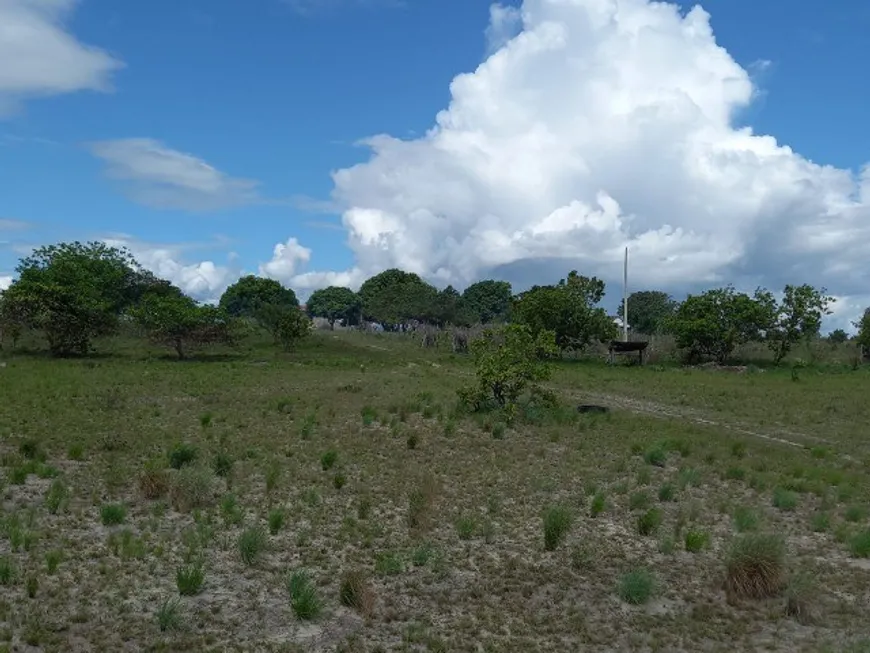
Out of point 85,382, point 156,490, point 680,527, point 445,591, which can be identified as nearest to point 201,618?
point 445,591

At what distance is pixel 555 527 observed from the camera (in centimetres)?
1210

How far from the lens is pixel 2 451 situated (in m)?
17.0

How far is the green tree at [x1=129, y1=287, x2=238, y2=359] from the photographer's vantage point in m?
54.5

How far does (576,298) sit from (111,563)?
186ft

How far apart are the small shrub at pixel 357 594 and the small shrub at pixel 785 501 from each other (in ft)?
29.9

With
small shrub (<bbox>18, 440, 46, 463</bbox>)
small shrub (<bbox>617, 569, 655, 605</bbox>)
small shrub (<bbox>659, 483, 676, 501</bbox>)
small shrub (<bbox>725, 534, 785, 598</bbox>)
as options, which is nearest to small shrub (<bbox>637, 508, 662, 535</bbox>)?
small shrub (<bbox>659, 483, 676, 501</bbox>)

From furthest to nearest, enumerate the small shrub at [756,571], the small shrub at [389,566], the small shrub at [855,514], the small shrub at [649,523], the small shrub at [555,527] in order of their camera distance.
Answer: the small shrub at [855,514], the small shrub at [649,523], the small shrub at [555,527], the small shrub at [389,566], the small shrub at [756,571]

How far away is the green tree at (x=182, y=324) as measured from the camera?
179 feet

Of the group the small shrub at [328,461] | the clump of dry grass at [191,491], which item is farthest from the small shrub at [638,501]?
the clump of dry grass at [191,491]

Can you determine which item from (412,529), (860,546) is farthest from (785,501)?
(412,529)

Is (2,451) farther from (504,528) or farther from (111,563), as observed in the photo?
(504,528)

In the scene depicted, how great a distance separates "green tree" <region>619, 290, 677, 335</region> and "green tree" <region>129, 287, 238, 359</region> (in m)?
68.8

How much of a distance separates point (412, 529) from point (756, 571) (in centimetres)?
519

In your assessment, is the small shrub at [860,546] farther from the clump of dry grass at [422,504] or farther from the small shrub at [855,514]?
the clump of dry grass at [422,504]
